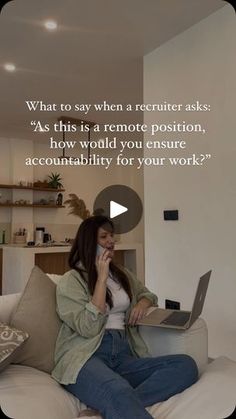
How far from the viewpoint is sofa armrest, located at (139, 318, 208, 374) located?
1.57 metres

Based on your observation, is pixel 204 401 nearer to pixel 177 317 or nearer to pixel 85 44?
pixel 177 317

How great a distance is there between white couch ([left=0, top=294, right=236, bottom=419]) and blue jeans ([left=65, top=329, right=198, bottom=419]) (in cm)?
4

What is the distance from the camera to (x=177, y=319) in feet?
5.31

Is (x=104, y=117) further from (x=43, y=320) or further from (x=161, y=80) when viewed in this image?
(x=43, y=320)

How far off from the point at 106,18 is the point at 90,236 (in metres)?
1.56

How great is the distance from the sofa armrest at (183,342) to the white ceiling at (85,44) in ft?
6.16

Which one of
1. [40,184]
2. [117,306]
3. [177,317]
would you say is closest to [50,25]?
[117,306]

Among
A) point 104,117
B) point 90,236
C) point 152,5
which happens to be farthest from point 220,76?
point 104,117

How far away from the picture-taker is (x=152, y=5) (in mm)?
2268

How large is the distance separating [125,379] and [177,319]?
351 millimetres

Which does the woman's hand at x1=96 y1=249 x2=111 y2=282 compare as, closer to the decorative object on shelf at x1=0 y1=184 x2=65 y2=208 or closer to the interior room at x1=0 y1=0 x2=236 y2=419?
the interior room at x1=0 y1=0 x2=236 y2=419

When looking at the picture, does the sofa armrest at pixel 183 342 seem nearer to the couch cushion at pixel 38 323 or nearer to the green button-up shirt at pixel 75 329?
the green button-up shirt at pixel 75 329

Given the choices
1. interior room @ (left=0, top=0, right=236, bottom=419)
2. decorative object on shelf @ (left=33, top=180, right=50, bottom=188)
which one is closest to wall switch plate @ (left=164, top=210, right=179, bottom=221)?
interior room @ (left=0, top=0, right=236, bottom=419)

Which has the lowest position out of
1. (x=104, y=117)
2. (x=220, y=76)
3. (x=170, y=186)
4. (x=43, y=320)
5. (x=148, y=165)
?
(x=43, y=320)
